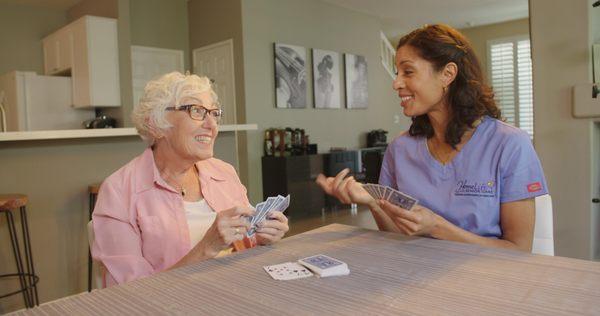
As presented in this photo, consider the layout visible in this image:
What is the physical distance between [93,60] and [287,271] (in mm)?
5116

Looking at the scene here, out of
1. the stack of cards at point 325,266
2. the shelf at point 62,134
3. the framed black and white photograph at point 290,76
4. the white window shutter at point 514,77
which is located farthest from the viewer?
the white window shutter at point 514,77

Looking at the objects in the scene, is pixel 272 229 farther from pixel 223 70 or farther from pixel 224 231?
pixel 223 70

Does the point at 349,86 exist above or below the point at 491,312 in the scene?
above

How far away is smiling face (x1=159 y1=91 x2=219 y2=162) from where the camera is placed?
1688 millimetres

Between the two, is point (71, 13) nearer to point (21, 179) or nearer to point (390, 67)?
point (21, 179)

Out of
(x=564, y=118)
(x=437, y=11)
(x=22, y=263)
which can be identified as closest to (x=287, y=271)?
(x=564, y=118)

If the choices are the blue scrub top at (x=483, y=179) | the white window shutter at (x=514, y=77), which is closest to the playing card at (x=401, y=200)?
the blue scrub top at (x=483, y=179)

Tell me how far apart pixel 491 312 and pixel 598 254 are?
214cm

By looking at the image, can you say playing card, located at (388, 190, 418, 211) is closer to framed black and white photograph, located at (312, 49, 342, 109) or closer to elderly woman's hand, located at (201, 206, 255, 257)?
elderly woman's hand, located at (201, 206, 255, 257)

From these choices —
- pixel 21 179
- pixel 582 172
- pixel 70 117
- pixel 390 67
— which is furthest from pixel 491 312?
pixel 390 67

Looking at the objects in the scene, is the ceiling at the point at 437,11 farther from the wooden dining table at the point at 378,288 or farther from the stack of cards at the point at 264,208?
the wooden dining table at the point at 378,288

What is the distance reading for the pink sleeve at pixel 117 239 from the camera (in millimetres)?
1439

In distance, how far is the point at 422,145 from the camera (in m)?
1.77

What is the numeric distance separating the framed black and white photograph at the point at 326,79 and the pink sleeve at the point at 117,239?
564 centimetres
